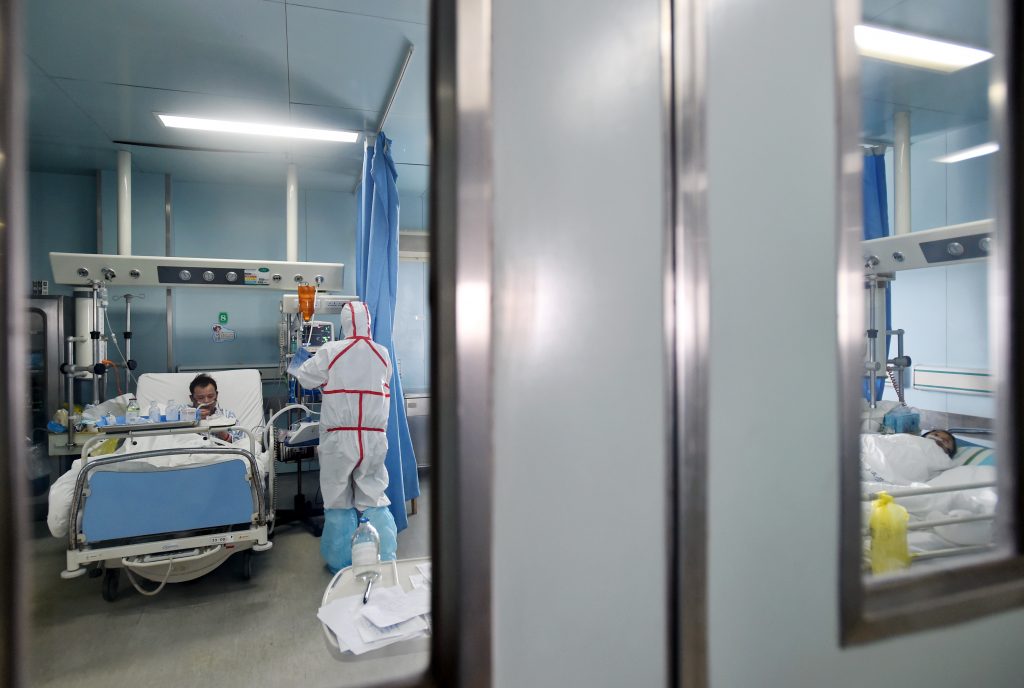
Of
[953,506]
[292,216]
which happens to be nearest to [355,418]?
[292,216]

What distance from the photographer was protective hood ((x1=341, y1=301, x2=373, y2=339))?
3.52 metres

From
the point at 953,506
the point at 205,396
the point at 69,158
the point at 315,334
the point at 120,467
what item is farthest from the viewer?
the point at 315,334

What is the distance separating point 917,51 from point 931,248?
3.39 feet

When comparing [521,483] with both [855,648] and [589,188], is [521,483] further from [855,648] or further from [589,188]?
[855,648]

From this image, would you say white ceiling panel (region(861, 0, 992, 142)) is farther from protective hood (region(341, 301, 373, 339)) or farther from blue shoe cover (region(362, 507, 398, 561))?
blue shoe cover (region(362, 507, 398, 561))

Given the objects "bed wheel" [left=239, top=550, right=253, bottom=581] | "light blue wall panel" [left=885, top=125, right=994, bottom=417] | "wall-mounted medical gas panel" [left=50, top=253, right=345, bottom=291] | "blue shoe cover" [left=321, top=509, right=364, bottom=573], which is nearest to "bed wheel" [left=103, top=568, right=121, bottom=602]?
"bed wheel" [left=239, top=550, right=253, bottom=581]

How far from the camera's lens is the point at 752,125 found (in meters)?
0.93

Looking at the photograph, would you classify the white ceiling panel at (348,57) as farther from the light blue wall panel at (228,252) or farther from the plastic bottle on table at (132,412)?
the plastic bottle on table at (132,412)

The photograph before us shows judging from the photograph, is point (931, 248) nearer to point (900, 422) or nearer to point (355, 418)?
point (900, 422)

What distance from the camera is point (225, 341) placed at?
5.16m

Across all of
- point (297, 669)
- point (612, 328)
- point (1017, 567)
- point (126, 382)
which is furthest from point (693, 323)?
point (126, 382)

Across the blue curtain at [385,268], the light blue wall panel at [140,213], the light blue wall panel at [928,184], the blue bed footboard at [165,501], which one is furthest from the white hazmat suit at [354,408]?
the light blue wall panel at [928,184]

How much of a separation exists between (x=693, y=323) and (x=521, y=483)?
397mm

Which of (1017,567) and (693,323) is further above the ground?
(693,323)
